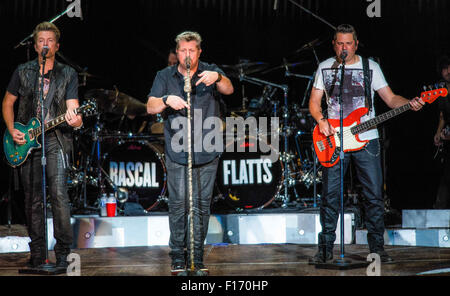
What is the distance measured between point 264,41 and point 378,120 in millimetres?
4586

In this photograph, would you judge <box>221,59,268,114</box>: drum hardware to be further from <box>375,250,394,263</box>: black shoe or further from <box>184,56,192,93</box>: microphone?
<box>184,56,192,93</box>: microphone

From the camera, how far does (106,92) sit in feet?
24.9

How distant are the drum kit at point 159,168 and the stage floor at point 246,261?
125 cm

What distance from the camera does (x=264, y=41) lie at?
9070 millimetres

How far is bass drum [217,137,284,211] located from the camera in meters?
7.54

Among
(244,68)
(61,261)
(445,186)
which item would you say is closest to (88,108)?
(61,261)

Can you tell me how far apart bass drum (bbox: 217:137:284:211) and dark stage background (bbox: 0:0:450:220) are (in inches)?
60.0

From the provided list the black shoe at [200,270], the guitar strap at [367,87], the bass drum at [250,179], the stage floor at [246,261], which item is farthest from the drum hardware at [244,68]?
the black shoe at [200,270]

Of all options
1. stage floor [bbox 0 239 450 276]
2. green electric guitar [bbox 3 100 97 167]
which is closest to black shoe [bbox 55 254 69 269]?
stage floor [bbox 0 239 450 276]

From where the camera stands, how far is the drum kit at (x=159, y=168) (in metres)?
7.54

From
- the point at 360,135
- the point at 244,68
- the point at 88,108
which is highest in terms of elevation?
the point at 244,68

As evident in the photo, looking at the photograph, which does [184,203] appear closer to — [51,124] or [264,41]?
[51,124]
